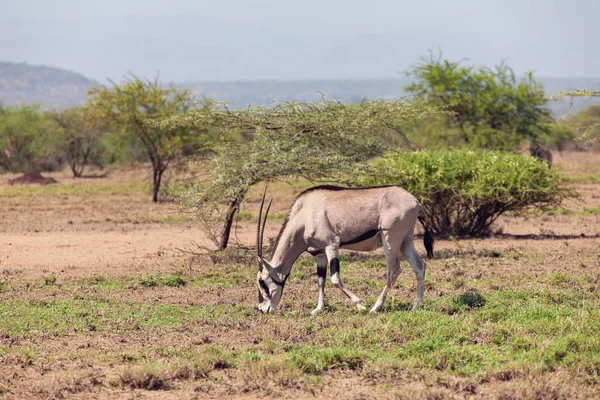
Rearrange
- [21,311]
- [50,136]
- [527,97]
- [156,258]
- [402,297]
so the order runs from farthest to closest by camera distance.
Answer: [50,136]
[527,97]
[156,258]
[402,297]
[21,311]

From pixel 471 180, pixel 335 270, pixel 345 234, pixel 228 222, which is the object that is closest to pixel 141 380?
pixel 335 270

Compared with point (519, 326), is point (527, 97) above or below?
above

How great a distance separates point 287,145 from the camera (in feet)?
46.3

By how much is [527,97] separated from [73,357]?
25.0 meters

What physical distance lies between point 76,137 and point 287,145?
35.0 m

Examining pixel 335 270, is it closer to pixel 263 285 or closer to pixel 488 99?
pixel 263 285

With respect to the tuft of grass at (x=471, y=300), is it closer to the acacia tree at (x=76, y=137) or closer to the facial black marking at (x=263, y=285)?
the facial black marking at (x=263, y=285)

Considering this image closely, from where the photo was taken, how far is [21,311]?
10.3m

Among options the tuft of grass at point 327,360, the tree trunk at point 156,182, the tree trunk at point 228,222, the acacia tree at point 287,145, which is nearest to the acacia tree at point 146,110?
the tree trunk at point 156,182

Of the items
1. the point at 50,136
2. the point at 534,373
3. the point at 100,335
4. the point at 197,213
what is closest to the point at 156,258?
the point at 197,213

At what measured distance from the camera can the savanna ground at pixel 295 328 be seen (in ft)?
24.0

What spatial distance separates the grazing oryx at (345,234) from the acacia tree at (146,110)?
18.7 meters

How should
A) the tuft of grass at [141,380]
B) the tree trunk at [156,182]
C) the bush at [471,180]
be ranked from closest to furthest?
the tuft of grass at [141,380], the bush at [471,180], the tree trunk at [156,182]

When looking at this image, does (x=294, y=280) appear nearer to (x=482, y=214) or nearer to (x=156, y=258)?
(x=156, y=258)
